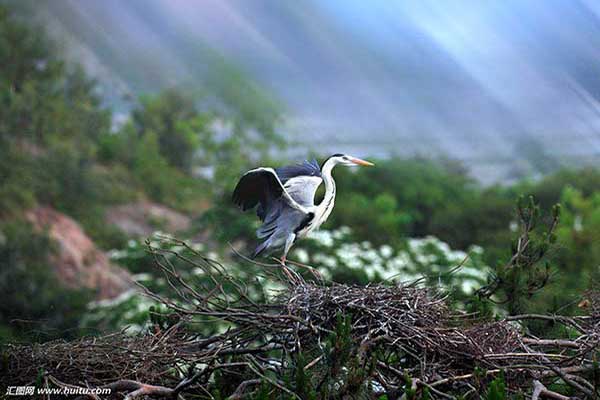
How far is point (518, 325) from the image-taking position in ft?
16.5

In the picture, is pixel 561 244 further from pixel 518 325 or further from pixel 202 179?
pixel 202 179

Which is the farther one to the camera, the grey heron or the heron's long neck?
the heron's long neck

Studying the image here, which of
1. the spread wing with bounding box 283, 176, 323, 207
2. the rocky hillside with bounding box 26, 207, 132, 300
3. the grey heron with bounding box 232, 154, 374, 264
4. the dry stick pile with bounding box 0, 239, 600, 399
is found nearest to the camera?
the dry stick pile with bounding box 0, 239, 600, 399

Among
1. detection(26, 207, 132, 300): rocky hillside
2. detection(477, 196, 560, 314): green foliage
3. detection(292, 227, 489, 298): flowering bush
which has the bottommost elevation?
detection(26, 207, 132, 300): rocky hillside

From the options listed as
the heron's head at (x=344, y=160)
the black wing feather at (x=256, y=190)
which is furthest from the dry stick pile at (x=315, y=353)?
the heron's head at (x=344, y=160)

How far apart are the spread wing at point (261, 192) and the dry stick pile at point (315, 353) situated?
0.96 m

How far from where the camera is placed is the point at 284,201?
5.42 m

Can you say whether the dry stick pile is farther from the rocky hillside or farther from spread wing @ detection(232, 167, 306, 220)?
the rocky hillside

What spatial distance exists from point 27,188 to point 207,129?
4262 mm

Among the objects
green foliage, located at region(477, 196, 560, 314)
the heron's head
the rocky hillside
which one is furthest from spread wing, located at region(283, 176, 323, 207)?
the rocky hillside

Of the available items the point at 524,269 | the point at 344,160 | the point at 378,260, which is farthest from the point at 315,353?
the point at 378,260

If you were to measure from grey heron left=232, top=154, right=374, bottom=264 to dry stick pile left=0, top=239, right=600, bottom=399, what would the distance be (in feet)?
3.34

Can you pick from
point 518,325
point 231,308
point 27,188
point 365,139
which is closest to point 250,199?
point 231,308

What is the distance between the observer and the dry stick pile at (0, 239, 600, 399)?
12.9 ft
